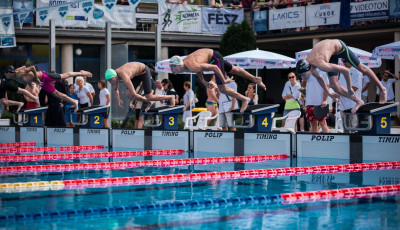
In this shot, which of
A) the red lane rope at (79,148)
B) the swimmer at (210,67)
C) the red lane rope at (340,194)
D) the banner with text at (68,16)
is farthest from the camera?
the banner with text at (68,16)

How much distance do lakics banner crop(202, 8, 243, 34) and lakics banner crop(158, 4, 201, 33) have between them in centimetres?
31

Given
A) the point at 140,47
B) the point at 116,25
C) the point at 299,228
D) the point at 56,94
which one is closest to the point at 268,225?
the point at 299,228

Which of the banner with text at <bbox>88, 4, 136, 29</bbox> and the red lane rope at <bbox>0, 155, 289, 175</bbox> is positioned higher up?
the banner with text at <bbox>88, 4, 136, 29</bbox>

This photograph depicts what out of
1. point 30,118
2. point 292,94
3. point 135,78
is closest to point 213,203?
point 135,78

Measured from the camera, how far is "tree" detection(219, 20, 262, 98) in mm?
22969

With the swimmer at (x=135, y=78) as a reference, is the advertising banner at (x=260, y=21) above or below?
above

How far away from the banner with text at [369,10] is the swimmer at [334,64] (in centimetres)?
1165

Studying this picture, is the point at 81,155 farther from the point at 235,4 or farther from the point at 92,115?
the point at 235,4

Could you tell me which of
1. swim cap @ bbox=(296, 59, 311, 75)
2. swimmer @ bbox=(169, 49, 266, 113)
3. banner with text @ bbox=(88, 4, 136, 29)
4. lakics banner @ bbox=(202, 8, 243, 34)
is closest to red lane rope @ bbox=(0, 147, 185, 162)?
swimmer @ bbox=(169, 49, 266, 113)

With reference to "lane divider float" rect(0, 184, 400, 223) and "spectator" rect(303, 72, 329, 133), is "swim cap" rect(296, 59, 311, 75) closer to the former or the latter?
"spectator" rect(303, 72, 329, 133)

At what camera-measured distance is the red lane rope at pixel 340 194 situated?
618 centimetres

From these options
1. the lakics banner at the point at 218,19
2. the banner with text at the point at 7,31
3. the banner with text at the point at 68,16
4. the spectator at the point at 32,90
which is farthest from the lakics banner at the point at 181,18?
the spectator at the point at 32,90

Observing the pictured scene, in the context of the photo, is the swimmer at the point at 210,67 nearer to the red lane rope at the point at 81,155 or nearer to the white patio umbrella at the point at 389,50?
the red lane rope at the point at 81,155

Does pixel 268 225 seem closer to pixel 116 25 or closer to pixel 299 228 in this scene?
pixel 299 228
